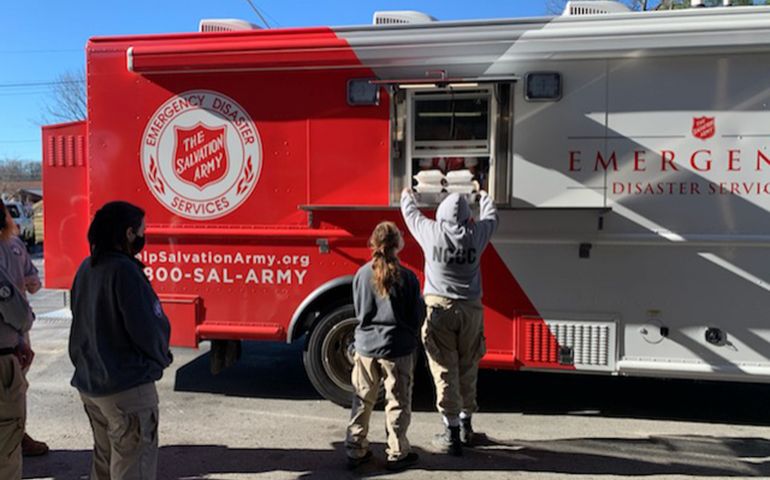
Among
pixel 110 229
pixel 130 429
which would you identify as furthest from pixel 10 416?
pixel 110 229

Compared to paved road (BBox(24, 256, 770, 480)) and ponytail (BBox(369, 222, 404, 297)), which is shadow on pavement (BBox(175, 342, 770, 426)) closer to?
paved road (BBox(24, 256, 770, 480))

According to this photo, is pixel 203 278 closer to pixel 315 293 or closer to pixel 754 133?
pixel 315 293

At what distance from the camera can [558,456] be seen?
4254mm

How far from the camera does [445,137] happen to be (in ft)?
16.0

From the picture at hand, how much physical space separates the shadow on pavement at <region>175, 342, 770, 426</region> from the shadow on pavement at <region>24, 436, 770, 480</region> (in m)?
0.62

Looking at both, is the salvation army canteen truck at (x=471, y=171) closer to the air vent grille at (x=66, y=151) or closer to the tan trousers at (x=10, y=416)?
the air vent grille at (x=66, y=151)

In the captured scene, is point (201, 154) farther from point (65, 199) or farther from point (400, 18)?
point (400, 18)

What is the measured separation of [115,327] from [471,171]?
2.99 metres

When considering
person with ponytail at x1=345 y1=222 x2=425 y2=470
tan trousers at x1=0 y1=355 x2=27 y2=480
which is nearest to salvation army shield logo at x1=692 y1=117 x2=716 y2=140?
person with ponytail at x1=345 y1=222 x2=425 y2=470

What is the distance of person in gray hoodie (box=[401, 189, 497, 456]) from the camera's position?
411cm

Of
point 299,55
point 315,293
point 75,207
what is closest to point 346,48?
point 299,55

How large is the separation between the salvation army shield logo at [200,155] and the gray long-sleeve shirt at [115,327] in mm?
2438

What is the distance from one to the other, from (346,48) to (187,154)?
160 centimetres

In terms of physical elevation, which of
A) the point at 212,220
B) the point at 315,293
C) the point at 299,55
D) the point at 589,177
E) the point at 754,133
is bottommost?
the point at 315,293
